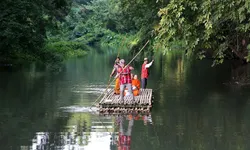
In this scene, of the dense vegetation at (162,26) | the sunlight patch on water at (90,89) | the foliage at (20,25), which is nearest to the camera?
the dense vegetation at (162,26)

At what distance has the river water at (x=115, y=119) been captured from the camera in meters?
11.4

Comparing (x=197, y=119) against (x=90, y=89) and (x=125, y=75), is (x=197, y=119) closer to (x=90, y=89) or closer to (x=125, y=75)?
(x=125, y=75)

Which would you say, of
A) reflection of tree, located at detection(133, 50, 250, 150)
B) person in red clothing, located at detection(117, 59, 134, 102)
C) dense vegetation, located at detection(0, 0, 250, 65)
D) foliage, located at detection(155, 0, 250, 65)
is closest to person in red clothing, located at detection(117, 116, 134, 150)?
reflection of tree, located at detection(133, 50, 250, 150)

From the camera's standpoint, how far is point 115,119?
46.9ft

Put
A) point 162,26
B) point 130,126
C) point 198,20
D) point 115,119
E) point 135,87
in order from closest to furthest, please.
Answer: point 130,126 < point 115,119 < point 162,26 < point 198,20 < point 135,87

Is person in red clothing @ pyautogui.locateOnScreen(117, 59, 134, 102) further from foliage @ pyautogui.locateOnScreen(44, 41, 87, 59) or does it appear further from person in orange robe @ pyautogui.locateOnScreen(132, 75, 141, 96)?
foliage @ pyautogui.locateOnScreen(44, 41, 87, 59)

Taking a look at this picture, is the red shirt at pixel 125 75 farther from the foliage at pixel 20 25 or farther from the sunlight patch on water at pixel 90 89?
the foliage at pixel 20 25

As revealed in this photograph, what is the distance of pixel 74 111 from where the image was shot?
15.8 metres

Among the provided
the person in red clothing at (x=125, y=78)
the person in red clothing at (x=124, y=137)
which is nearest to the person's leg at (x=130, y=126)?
the person in red clothing at (x=124, y=137)

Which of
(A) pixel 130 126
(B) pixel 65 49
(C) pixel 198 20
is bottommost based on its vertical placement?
(A) pixel 130 126

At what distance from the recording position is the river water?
448 inches

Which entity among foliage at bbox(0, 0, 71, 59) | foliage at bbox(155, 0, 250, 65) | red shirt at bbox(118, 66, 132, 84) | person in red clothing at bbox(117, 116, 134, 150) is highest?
foliage at bbox(0, 0, 71, 59)

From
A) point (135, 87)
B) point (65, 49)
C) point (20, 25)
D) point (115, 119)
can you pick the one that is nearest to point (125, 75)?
point (135, 87)

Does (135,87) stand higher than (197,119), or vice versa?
(135,87)
